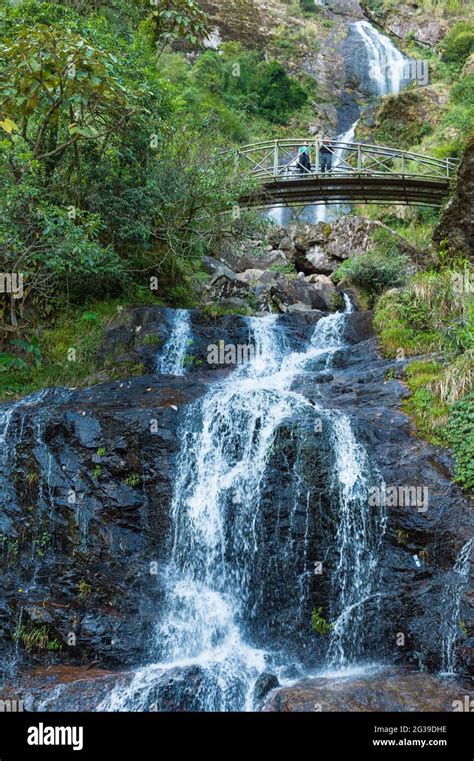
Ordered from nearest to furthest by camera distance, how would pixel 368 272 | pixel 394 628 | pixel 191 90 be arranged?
pixel 394 628, pixel 368 272, pixel 191 90

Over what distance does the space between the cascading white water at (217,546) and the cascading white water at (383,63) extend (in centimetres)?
3157

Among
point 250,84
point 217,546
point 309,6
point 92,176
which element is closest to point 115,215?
point 92,176

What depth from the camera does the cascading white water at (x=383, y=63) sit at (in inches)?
1415

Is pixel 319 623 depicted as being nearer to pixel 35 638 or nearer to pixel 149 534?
pixel 149 534

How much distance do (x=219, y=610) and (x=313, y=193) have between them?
12.8 meters

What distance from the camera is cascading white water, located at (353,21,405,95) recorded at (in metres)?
35.9

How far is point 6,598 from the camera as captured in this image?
25.9 feet

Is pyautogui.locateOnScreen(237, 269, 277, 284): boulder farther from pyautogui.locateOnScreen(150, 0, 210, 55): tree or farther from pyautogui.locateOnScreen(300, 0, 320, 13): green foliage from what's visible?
pyautogui.locateOnScreen(300, 0, 320, 13): green foliage

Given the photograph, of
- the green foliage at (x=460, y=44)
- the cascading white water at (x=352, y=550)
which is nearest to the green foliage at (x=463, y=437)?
the cascading white water at (x=352, y=550)

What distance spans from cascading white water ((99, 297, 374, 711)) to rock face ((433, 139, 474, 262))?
7.32 m

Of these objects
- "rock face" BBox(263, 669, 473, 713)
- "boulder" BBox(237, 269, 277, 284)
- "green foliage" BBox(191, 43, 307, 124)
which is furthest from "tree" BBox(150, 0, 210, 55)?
"green foliage" BBox(191, 43, 307, 124)

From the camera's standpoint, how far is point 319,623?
7.64m

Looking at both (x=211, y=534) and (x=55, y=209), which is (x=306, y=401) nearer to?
(x=211, y=534)
